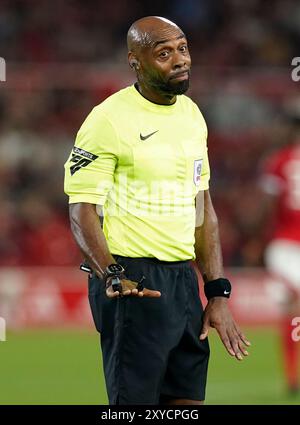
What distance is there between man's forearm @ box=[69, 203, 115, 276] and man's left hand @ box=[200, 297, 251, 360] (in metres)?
0.52

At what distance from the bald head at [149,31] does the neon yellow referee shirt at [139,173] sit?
0.22 m

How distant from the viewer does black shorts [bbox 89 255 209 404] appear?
4.81 meters

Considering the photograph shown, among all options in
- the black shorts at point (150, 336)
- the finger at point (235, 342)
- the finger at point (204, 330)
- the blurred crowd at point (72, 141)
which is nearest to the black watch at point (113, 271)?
the black shorts at point (150, 336)

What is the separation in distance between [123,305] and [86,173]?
1.79 feet

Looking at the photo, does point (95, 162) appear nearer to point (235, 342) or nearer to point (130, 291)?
point (130, 291)

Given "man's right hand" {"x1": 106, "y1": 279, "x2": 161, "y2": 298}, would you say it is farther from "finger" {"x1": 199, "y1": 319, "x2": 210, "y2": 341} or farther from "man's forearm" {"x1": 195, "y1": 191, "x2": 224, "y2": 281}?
"man's forearm" {"x1": 195, "y1": 191, "x2": 224, "y2": 281}

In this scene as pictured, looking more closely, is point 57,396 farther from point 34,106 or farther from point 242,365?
point 34,106

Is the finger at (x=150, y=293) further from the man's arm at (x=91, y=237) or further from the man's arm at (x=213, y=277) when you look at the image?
the man's arm at (x=213, y=277)

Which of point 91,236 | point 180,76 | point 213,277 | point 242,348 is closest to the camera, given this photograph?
point 91,236

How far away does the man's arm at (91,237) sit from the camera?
4.71 metres

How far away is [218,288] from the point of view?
16.4 ft

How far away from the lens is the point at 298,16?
1728 cm

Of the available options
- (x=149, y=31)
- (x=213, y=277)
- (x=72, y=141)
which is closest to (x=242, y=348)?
(x=213, y=277)

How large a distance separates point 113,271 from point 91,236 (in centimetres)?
19
